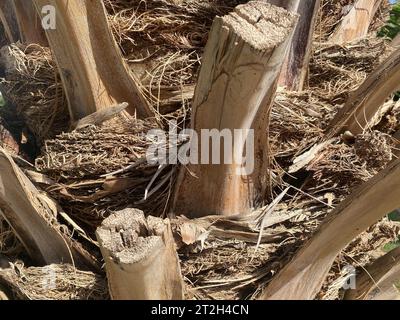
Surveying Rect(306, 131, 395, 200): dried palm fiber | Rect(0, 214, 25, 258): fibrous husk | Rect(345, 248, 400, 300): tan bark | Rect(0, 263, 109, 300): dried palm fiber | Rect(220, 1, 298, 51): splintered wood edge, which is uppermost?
Rect(220, 1, 298, 51): splintered wood edge

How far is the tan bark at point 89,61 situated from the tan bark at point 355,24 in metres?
0.77

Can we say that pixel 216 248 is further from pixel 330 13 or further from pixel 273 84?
pixel 330 13

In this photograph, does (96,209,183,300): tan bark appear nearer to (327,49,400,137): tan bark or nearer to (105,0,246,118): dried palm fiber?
(105,0,246,118): dried palm fiber

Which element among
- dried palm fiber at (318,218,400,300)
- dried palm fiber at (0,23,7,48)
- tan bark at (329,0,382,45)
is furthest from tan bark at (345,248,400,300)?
dried palm fiber at (0,23,7,48)

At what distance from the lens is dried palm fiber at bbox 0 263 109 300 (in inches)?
70.1

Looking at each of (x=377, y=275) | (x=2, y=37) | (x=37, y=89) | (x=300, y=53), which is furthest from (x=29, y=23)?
(x=377, y=275)

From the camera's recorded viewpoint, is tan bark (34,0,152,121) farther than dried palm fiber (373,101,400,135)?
No

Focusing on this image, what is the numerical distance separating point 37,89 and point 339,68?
3.22 feet

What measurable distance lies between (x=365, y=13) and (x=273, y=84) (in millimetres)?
1031

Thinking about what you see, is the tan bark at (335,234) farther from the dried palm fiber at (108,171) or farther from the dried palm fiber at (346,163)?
the dried palm fiber at (108,171)

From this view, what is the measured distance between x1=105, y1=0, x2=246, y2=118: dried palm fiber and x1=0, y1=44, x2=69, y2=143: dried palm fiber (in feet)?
0.85

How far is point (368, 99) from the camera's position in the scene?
1.92m

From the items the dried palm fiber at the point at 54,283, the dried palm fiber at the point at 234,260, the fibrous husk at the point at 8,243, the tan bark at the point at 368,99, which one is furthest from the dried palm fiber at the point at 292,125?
the fibrous husk at the point at 8,243
